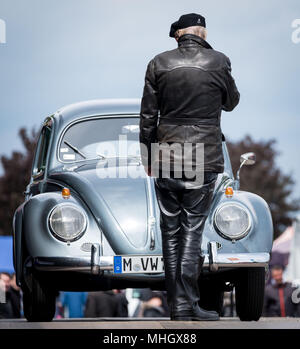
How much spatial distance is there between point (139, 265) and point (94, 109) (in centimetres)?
232

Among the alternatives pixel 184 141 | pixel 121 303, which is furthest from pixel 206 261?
pixel 121 303

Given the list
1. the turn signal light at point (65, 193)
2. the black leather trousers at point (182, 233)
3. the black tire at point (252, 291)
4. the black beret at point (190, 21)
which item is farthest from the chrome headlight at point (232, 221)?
the black beret at point (190, 21)

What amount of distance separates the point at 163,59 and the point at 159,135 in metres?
0.53

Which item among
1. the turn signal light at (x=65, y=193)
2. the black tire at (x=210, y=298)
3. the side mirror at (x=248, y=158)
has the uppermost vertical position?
the side mirror at (x=248, y=158)

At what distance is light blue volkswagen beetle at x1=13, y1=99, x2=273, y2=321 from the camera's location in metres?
6.36

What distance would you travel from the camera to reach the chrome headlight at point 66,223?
253 inches

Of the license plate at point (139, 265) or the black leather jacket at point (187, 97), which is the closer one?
the black leather jacket at point (187, 97)

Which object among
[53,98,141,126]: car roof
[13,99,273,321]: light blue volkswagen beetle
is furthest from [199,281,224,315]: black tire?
[53,98,141,126]: car roof

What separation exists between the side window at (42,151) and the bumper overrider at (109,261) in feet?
5.85

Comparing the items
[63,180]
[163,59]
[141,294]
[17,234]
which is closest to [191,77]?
[163,59]

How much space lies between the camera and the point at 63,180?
709cm

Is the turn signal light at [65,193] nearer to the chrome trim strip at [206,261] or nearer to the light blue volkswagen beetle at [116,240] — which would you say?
the light blue volkswagen beetle at [116,240]

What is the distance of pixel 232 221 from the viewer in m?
6.48
